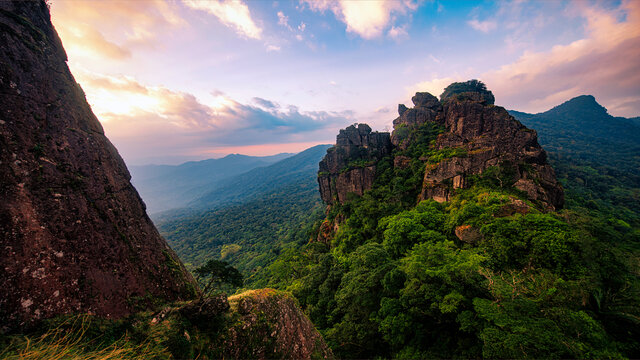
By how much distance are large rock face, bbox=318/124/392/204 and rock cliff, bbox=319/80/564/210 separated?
0.61ft

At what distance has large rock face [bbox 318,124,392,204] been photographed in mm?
38403

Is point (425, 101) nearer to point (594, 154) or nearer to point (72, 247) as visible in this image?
point (72, 247)

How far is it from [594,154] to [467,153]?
175 metres

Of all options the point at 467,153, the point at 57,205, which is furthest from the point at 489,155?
the point at 57,205

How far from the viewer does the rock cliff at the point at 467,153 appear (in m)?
22.3

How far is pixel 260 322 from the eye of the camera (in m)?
7.78

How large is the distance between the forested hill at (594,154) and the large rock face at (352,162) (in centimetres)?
3125

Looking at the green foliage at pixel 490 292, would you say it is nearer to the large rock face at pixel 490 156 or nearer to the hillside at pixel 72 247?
the large rock face at pixel 490 156

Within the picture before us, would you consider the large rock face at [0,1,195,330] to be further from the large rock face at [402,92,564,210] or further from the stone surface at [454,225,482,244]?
the large rock face at [402,92,564,210]

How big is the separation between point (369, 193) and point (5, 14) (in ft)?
116

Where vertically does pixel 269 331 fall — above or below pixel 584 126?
below

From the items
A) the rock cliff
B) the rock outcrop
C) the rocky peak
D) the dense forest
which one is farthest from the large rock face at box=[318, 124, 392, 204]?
the rock outcrop

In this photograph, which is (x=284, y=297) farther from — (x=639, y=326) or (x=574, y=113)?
(x=574, y=113)

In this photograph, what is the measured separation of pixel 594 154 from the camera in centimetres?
12238
